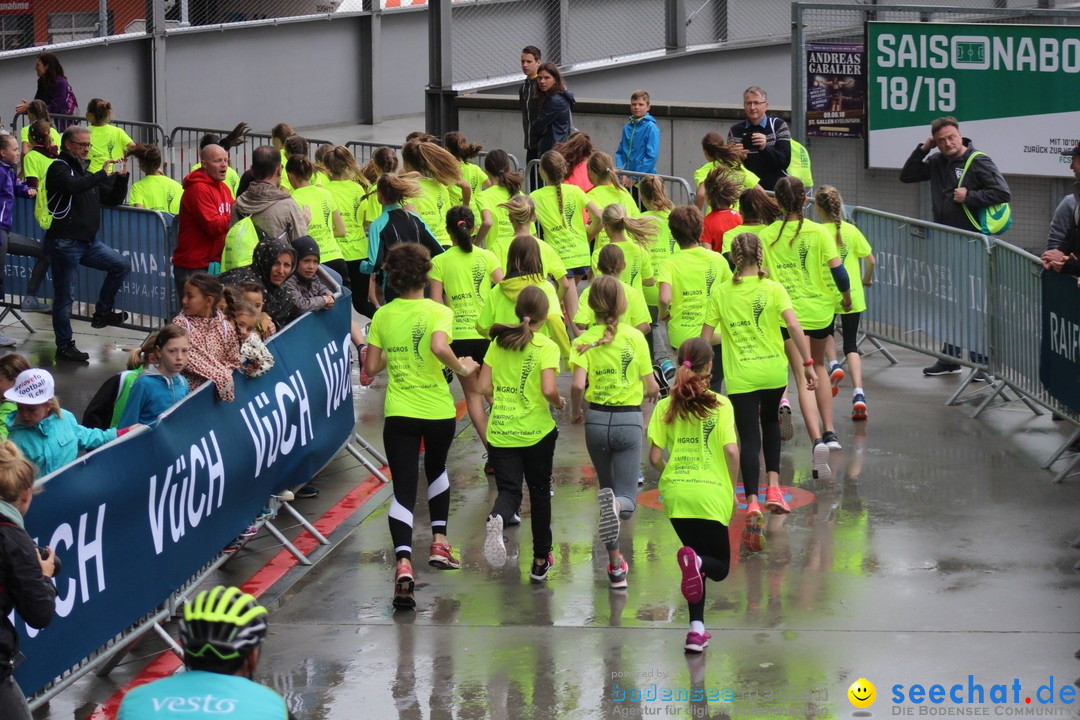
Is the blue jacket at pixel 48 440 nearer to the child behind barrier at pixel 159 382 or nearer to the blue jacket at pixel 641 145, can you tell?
the child behind barrier at pixel 159 382

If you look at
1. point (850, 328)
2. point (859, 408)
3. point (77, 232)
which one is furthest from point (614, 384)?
point (77, 232)

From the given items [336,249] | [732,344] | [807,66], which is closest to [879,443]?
[732,344]

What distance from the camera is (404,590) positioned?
8.20 metres

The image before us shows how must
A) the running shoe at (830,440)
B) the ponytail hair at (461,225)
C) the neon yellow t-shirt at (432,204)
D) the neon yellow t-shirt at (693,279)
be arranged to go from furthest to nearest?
the neon yellow t-shirt at (432,204)
the running shoe at (830,440)
the neon yellow t-shirt at (693,279)
the ponytail hair at (461,225)

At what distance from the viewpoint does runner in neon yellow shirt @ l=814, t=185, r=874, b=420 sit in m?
11.3

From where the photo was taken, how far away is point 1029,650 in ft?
24.3

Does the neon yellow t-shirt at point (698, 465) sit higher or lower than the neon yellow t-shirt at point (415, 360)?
lower

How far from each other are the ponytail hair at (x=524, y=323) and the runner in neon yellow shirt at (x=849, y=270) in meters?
3.14

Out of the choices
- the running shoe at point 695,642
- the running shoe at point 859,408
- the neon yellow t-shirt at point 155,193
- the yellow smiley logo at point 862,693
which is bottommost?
the yellow smiley logo at point 862,693

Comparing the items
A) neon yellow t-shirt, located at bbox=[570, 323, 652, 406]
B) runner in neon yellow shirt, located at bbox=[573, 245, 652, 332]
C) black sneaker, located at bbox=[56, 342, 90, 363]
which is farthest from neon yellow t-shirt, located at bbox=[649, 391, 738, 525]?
black sneaker, located at bbox=[56, 342, 90, 363]

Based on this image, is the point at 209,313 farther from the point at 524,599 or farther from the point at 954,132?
the point at 954,132

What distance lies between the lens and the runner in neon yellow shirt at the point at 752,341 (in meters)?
9.34

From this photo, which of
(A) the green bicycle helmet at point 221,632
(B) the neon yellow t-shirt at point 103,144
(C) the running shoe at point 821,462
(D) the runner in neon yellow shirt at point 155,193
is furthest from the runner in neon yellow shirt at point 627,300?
(B) the neon yellow t-shirt at point 103,144

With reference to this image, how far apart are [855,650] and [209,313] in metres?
4.10
